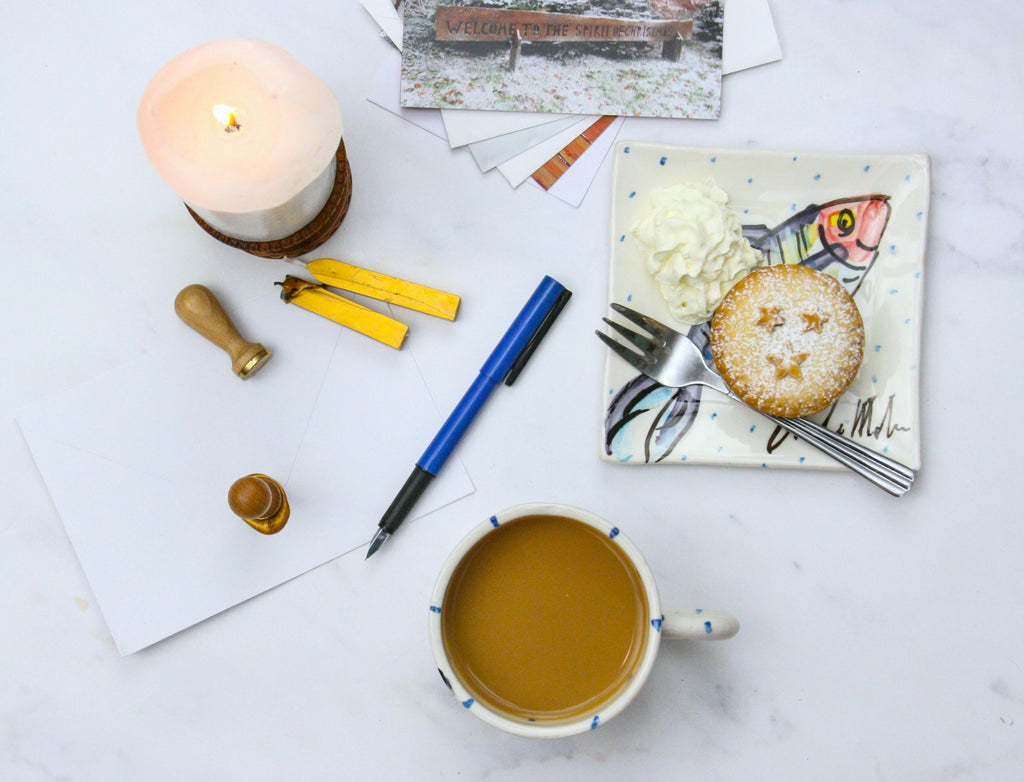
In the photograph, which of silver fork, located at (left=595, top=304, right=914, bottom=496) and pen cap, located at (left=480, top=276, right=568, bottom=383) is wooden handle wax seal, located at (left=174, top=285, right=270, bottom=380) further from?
silver fork, located at (left=595, top=304, right=914, bottom=496)

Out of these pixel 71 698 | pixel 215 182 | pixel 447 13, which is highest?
pixel 447 13

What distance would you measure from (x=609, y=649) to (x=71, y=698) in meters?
0.51

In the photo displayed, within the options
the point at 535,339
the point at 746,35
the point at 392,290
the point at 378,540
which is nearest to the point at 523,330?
the point at 535,339

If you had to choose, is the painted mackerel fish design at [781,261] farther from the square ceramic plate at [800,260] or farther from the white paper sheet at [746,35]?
the white paper sheet at [746,35]

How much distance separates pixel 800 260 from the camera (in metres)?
0.71

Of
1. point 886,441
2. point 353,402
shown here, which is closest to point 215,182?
point 353,402

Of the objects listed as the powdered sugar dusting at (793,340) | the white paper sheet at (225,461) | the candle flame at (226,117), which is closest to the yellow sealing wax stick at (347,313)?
the white paper sheet at (225,461)

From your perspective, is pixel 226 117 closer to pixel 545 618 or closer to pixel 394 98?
pixel 394 98

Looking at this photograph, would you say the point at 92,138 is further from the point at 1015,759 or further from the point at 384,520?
the point at 1015,759

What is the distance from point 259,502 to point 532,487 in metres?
0.24

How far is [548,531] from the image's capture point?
615 mm

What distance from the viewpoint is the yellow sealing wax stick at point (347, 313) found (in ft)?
2.32

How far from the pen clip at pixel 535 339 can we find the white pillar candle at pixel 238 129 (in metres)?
0.23

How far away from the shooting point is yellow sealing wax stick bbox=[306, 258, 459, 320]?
71 cm
